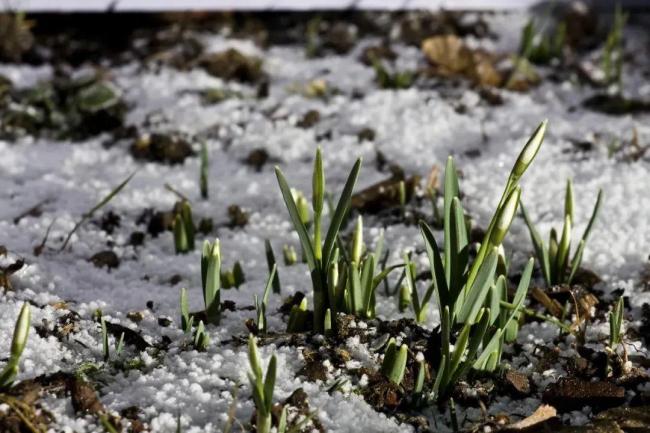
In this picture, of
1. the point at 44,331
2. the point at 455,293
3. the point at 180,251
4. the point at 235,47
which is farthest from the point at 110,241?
the point at 235,47

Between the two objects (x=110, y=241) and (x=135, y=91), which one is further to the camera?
(x=135, y=91)

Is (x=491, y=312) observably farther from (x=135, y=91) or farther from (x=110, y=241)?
(x=135, y=91)

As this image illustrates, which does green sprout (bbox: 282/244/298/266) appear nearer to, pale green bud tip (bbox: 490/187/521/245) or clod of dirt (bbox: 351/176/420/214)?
clod of dirt (bbox: 351/176/420/214)

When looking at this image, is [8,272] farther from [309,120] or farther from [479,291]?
[309,120]

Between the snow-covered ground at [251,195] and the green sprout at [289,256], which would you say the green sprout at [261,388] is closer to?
the snow-covered ground at [251,195]

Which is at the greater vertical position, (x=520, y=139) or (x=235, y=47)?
(x=235, y=47)

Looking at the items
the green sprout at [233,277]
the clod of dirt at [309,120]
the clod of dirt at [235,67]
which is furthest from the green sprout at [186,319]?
the clod of dirt at [235,67]
